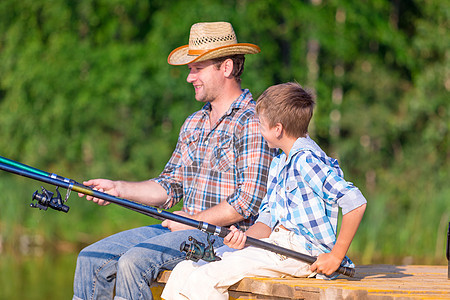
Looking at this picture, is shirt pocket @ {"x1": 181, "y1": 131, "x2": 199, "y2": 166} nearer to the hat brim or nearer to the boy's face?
the hat brim

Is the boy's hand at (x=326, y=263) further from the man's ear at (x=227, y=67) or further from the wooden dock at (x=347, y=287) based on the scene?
the man's ear at (x=227, y=67)

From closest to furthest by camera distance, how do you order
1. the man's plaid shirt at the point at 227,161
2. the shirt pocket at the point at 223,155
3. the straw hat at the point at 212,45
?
the man's plaid shirt at the point at 227,161 → the shirt pocket at the point at 223,155 → the straw hat at the point at 212,45

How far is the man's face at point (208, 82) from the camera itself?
4.05m

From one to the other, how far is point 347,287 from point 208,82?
1.46 metres

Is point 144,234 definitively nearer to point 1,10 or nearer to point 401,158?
point 401,158

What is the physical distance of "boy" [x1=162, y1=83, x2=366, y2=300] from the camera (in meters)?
3.20

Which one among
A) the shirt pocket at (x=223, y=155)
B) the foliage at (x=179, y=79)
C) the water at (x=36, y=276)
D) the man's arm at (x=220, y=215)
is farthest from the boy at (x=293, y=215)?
the foliage at (x=179, y=79)

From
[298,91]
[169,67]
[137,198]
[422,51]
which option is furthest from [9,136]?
[298,91]

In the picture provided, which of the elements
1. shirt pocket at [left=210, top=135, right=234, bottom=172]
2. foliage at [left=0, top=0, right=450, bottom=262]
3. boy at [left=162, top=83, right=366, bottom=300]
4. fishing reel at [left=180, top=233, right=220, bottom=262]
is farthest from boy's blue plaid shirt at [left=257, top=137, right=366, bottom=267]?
foliage at [left=0, top=0, right=450, bottom=262]

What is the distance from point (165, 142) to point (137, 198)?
962 cm

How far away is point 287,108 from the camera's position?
11.2 ft

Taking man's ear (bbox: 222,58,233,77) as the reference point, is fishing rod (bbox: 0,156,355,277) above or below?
below

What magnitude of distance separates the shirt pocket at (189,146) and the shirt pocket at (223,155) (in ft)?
0.62

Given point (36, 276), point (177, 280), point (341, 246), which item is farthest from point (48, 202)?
point (36, 276)
